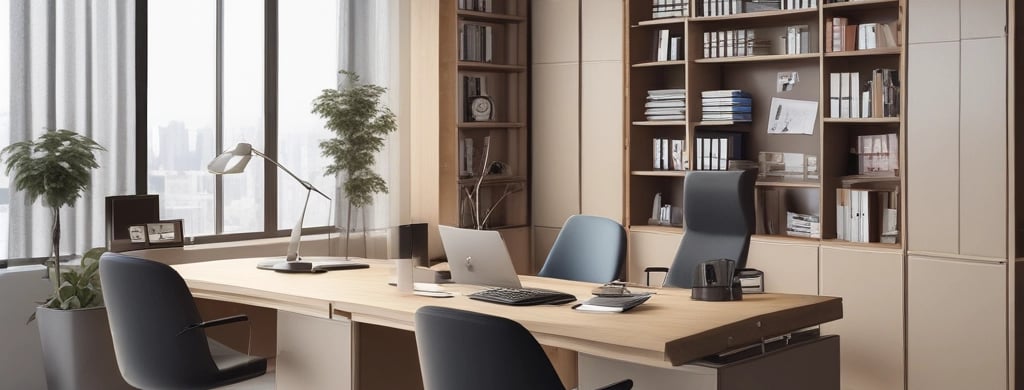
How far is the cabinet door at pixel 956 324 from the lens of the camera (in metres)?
5.11

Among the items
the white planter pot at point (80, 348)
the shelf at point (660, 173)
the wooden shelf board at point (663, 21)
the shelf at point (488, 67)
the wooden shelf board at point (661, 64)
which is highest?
the wooden shelf board at point (663, 21)

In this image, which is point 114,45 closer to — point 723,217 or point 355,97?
point 355,97

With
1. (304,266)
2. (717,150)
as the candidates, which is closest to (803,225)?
(717,150)

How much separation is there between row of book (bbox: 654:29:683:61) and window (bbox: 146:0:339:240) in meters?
2.15

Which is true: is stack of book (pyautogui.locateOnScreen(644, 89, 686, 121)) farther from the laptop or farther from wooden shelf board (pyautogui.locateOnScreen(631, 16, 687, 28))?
the laptop

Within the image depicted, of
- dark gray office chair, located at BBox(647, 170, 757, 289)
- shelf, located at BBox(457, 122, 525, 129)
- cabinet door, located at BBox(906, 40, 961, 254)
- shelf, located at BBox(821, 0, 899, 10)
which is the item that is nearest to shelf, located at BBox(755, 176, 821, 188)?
cabinet door, located at BBox(906, 40, 961, 254)

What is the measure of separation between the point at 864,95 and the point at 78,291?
167 inches

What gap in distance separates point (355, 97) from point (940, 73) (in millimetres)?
3348

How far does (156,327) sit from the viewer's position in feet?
12.1

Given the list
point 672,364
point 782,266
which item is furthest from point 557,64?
point 672,364

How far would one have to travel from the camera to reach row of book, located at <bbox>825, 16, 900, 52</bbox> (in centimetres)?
565

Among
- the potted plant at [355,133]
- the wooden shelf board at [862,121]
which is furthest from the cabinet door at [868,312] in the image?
the potted plant at [355,133]

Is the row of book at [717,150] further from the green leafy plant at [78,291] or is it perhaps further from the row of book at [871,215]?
the green leafy plant at [78,291]

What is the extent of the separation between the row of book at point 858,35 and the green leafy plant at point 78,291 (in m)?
4.09
